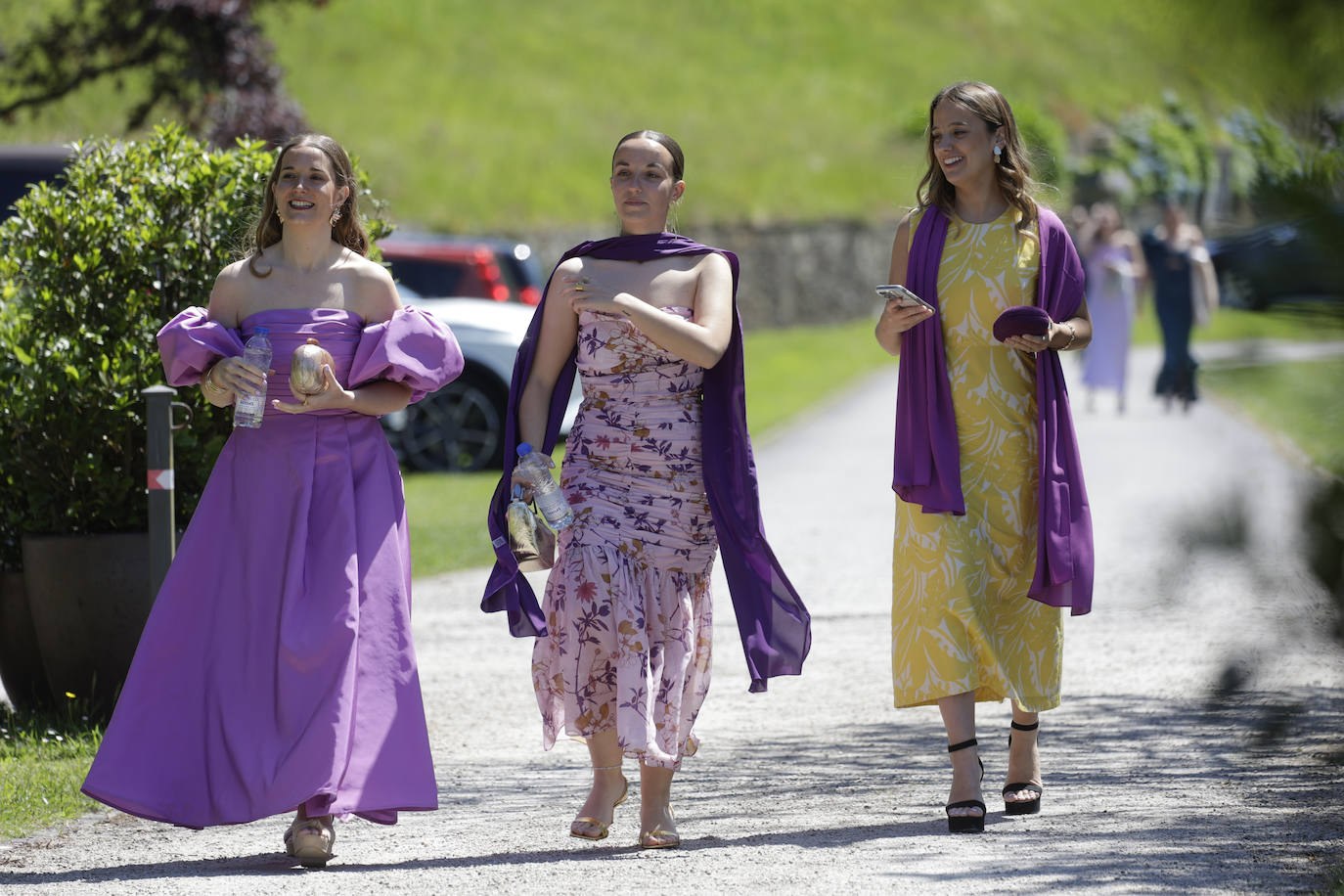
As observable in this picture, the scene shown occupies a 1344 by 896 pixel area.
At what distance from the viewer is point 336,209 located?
16.5 feet

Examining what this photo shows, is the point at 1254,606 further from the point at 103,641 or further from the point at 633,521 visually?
the point at 103,641

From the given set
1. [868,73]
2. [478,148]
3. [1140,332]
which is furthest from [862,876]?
[868,73]

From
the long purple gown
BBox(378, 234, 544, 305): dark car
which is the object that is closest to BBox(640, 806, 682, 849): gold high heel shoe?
the long purple gown

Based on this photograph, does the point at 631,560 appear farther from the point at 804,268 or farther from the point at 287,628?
the point at 804,268

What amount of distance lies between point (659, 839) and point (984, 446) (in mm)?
1433

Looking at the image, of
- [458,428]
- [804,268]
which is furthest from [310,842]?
[804,268]

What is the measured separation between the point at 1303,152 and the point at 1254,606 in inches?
19.6

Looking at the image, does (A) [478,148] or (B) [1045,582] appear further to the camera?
(A) [478,148]

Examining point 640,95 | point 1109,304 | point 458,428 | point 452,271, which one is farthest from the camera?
point 640,95

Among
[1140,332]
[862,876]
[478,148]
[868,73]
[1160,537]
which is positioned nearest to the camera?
[1160,537]

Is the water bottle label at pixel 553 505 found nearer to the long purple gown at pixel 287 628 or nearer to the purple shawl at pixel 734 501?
the purple shawl at pixel 734 501

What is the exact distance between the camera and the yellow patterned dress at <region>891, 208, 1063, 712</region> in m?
5.08

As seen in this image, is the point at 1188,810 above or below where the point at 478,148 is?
below

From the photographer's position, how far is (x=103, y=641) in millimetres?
6324
